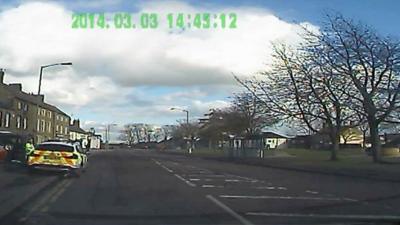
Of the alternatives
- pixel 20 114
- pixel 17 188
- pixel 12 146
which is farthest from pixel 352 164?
pixel 20 114

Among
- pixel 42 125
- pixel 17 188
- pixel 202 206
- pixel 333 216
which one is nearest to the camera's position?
pixel 333 216

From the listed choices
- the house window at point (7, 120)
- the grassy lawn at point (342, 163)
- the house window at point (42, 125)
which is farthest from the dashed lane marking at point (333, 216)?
the house window at point (42, 125)

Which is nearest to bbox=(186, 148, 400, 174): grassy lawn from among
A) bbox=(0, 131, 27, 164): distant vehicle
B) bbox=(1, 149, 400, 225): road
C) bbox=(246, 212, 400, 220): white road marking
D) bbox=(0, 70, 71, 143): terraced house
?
bbox=(1, 149, 400, 225): road

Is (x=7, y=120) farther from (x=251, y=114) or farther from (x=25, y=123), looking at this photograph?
(x=251, y=114)

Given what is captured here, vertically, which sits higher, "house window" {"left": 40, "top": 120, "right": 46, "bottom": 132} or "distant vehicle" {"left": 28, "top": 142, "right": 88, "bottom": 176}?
"house window" {"left": 40, "top": 120, "right": 46, "bottom": 132}

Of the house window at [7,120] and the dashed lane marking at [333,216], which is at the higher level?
the house window at [7,120]

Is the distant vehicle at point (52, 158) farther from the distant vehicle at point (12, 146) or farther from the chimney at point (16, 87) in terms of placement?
the chimney at point (16, 87)

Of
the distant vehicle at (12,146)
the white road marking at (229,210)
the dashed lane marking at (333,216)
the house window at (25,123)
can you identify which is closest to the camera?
the white road marking at (229,210)

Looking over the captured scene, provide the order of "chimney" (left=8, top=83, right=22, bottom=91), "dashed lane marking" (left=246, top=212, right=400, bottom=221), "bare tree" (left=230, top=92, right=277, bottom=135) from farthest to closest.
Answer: "chimney" (left=8, top=83, right=22, bottom=91)
"bare tree" (left=230, top=92, right=277, bottom=135)
"dashed lane marking" (left=246, top=212, right=400, bottom=221)

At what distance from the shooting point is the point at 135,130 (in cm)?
18112

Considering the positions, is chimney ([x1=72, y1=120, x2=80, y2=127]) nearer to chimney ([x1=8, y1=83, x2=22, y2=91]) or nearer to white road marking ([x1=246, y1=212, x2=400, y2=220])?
chimney ([x1=8, y1=83, x2=22, y2=91])

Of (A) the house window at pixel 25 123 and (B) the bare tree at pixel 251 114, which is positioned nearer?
(B) the bare tree at pixel 251 114

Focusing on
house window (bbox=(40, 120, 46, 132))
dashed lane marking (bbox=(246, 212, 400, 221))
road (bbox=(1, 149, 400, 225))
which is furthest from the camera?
house window (bbox=(40, 120, 46, 132))

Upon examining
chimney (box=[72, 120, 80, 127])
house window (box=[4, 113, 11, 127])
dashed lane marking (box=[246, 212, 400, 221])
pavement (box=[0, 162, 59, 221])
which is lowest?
dashed lane marking (box=[246, 212, 400, 221])
